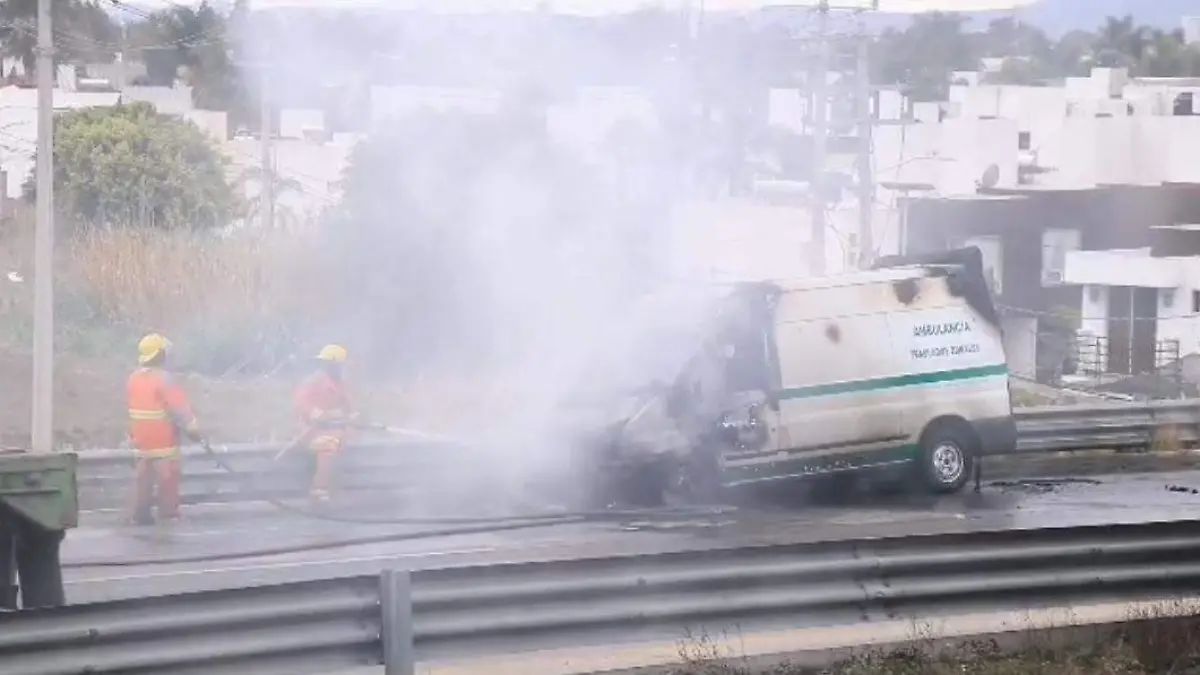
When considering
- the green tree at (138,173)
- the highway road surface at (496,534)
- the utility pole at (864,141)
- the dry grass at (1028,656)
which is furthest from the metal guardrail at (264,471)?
the green tree at (138,173)

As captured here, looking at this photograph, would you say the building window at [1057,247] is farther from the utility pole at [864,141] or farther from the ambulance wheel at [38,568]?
the ambulance wheel at [38,568]

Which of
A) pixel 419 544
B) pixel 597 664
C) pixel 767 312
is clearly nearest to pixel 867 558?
pixel 597 664

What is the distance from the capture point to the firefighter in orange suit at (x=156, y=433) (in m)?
15.6

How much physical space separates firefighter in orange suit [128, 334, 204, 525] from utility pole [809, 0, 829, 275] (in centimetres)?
1055

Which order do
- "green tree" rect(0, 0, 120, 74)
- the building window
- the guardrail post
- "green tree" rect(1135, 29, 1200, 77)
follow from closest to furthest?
the guardrail post → "green tree" rect(0, 0, 120, 74) → the building window → "green tree" rect(1135, 29, 1200, 77)

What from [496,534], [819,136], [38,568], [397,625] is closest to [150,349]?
[496,534]

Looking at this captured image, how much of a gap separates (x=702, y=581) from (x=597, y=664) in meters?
0.67

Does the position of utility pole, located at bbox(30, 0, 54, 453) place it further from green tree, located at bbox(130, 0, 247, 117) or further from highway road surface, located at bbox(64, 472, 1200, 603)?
highway road surface, located at bbox(64, 472, 1200, 603)

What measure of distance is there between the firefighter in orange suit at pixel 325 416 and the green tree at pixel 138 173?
73.8ft

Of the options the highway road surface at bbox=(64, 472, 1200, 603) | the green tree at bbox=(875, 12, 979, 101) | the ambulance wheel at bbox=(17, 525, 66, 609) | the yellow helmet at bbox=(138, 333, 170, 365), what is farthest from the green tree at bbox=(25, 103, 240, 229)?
the ambulance wheel at bbox=(17, 525, 66, 609)

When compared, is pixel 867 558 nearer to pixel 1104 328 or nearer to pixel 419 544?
pixel 419 544

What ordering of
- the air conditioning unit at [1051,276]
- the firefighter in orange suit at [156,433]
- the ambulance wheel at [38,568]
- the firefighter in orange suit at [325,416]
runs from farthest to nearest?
the air conditioning unit at [1051,276]
the firefighter in orange suit at [325,416]
the firefighter in orange suit at [156,433]
the ambulance wheel at [38,568]

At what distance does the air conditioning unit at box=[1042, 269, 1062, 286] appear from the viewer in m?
47.1

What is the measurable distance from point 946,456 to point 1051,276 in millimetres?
31646
